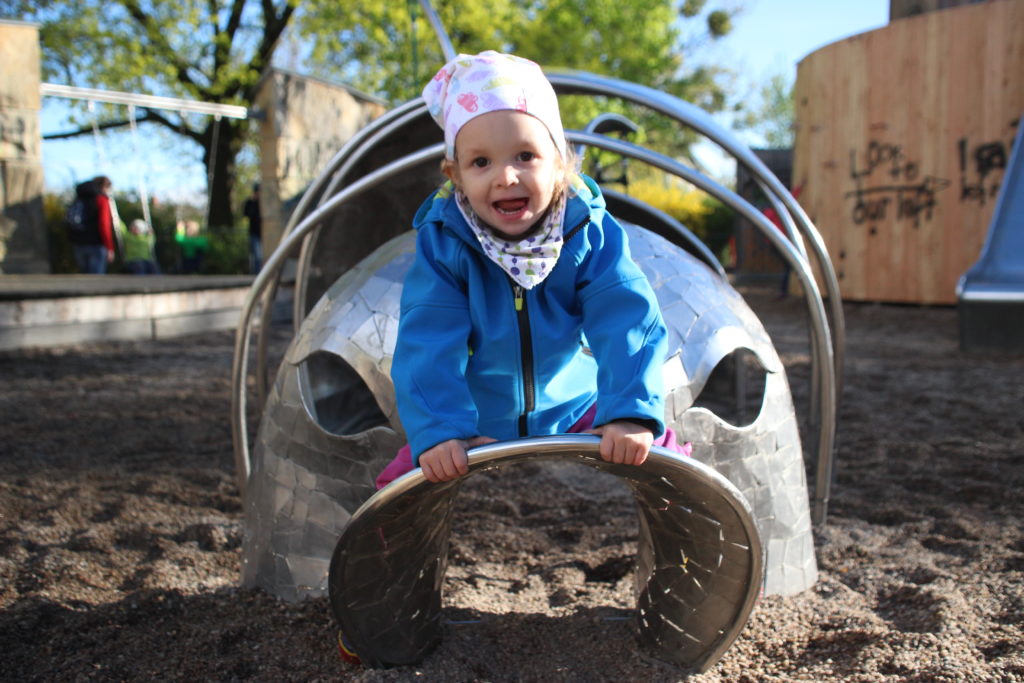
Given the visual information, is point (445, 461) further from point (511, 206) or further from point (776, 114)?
point (776, 114)

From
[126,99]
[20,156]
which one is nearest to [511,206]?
[20,156]

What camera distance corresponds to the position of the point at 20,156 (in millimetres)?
9789

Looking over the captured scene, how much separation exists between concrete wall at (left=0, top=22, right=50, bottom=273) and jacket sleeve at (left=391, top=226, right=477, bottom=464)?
986 centimetres

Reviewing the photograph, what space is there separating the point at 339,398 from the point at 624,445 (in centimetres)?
221

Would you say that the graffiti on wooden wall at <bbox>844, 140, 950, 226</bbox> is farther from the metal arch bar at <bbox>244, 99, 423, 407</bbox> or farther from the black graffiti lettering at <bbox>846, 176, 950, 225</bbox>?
the metal arch bar at <bbox>244, 99, 423, 407</bbox>

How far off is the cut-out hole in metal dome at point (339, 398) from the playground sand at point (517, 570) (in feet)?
1.56

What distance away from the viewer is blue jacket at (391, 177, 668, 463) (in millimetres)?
1525

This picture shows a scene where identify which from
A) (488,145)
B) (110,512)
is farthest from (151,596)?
(488,145)

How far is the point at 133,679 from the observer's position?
6.21 ft

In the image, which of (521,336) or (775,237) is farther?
(775,237)

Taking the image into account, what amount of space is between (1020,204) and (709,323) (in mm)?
6083

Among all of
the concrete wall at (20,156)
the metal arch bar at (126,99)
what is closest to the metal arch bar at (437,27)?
the concrete wall at (20,156)

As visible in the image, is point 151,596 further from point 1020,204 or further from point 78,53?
point 78,53

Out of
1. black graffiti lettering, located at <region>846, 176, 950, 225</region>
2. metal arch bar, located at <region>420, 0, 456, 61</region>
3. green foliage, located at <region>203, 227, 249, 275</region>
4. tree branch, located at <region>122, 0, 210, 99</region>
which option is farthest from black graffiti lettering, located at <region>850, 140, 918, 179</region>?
tree branch, located at <region>122, 0, 210, 99</region>
